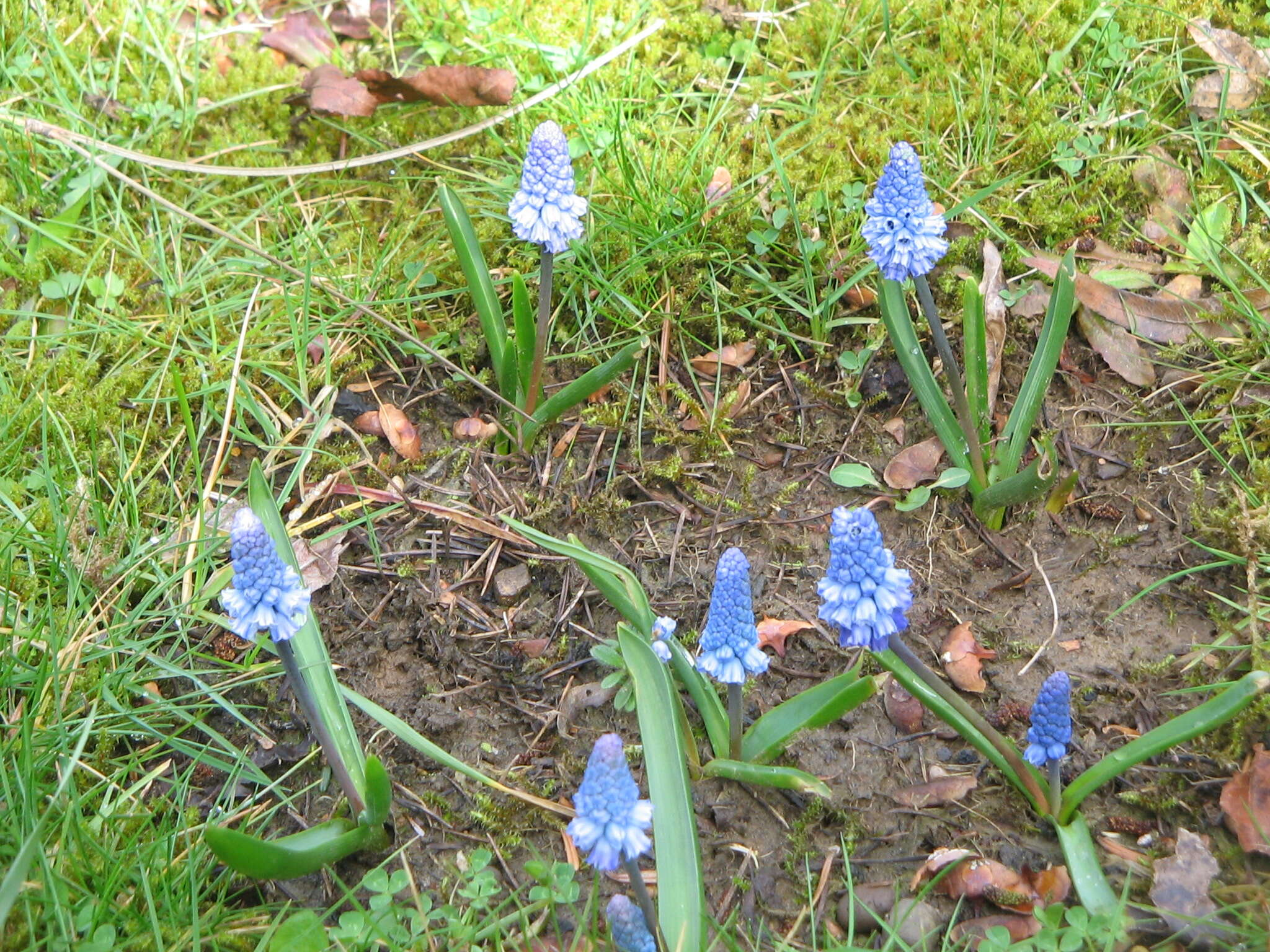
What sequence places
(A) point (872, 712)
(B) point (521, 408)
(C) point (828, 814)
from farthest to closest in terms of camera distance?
(B) point (521, 408) → (A) point (872, 712) → (C) point (828, 814)

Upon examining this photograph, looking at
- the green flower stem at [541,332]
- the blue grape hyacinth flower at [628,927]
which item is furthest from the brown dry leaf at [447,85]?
the blue grape hyacinth flower at [628,927]

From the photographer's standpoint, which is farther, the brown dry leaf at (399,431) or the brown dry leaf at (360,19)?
the brown dry leaf at (360,19)

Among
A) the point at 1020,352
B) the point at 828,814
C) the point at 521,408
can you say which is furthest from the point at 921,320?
the point at 828,814

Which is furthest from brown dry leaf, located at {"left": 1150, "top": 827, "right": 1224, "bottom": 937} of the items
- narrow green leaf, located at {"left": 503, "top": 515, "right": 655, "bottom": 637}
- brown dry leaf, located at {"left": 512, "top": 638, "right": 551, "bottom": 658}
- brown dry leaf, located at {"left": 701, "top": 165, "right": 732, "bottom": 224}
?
brown dry leaf, located at {"left": 701, "top": 165, "right": 732, "bottom": 224}

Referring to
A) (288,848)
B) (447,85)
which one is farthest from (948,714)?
(447,85)

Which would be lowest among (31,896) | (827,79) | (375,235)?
(31,896)

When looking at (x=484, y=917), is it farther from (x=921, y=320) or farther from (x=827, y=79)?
(x=827, y=79)

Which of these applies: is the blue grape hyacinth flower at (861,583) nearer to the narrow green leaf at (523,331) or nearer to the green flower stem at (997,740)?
the green flower stem at (997,740)
